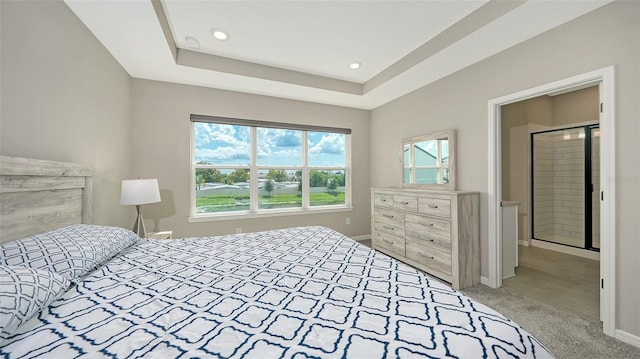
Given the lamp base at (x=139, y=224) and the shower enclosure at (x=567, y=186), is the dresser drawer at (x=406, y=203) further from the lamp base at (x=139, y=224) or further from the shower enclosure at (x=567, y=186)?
the lamp base at (x=139, y=224)

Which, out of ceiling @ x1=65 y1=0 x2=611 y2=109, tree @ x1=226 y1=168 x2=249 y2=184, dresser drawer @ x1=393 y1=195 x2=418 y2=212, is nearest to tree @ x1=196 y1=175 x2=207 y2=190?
tree @ x1=226 y1=168 x2=249 y2=184

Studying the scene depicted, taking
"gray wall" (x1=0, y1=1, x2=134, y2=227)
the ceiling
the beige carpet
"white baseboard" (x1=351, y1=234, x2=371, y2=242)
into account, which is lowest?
the beige carpet

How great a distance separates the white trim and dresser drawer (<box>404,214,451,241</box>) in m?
2.66

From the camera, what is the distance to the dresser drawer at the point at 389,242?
324cm

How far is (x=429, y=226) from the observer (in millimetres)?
2824

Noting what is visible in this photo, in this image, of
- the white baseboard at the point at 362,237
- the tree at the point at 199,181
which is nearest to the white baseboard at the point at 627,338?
the white baseboard at the point at 362,237

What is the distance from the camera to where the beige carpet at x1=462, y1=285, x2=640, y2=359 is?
163 centimetres

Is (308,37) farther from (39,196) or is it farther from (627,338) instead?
(627,338)

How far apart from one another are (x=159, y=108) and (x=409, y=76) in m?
3.36

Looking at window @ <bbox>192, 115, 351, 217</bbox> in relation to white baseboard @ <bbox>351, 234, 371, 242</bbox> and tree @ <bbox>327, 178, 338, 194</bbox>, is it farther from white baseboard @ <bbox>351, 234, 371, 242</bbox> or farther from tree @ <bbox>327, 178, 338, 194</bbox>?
white baseboard @ <bbox>351, 234, 371, 242</bbox>

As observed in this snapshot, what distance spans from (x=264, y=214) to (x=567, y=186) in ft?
16.7

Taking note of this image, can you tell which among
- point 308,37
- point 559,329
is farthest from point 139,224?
point 559,329

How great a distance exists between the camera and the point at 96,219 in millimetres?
2270

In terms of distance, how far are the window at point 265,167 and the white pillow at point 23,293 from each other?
2563 millimetres
